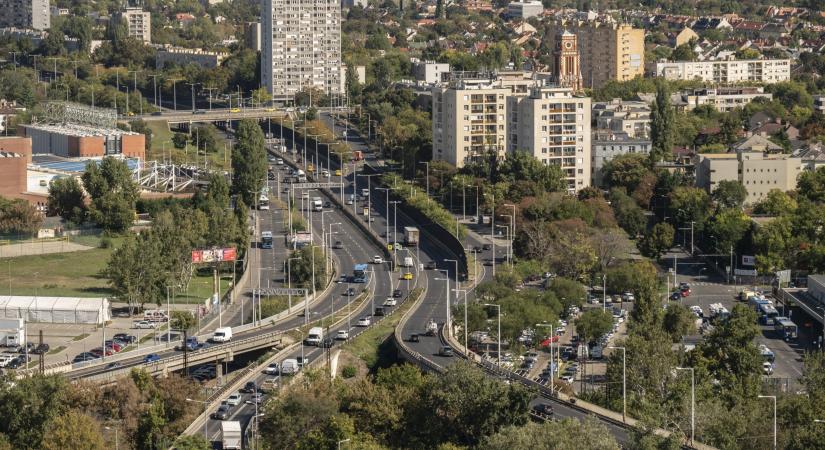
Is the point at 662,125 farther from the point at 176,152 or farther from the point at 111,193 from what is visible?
the point at 111,193

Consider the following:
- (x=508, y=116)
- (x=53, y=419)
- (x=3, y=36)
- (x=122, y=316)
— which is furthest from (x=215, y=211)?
(x=3, y=36)

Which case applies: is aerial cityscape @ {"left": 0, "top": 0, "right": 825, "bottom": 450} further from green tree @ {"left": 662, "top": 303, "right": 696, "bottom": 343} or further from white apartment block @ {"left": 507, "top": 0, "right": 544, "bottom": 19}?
white apartment block @ {"left": 507, "top": 0, "right": 544, "bottom": 19}

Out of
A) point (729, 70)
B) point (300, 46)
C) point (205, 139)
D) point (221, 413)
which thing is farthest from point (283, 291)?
point (729, 70)

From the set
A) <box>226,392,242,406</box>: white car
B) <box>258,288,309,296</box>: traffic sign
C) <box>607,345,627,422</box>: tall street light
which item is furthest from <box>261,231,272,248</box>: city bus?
<box>607,345,627,422</box>: tall street light

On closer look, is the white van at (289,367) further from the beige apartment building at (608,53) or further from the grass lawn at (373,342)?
the beige apartment building at (608,53)

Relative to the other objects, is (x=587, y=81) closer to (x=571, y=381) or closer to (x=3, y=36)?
(x=3, y=36)

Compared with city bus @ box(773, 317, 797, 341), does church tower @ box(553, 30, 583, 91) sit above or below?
above
